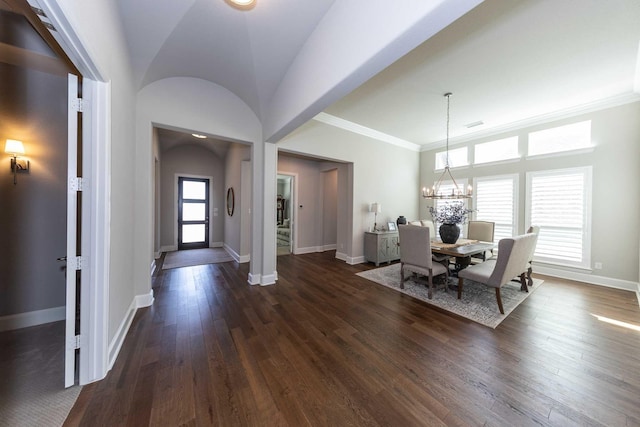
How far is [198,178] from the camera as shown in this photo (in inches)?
254

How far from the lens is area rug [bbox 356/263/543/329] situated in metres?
2.53

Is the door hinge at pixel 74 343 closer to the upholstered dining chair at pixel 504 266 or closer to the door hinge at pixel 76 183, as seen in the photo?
the door hinge at pixel 76 183

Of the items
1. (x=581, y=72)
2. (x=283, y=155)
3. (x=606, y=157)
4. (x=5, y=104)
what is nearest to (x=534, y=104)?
(x=581, y=72)

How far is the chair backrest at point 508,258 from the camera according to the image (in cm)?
246

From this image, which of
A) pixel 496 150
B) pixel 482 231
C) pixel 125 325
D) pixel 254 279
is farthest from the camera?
pixel 496 150

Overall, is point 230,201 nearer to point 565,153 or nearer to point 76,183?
point 76,183

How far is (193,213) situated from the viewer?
21.0ft

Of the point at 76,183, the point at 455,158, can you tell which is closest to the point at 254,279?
the point at 76,183

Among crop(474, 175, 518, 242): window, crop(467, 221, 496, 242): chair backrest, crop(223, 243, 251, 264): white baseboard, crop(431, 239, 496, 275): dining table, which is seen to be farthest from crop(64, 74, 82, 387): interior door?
crop(474, 175, 518, 242): window

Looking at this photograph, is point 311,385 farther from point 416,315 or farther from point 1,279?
point 1,279

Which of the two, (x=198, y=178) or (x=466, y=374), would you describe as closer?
(x=466, y=374)

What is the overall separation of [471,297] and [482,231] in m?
1.80

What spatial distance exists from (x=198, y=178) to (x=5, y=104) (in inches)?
177

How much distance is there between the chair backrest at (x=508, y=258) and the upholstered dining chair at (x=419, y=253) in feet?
2.09
